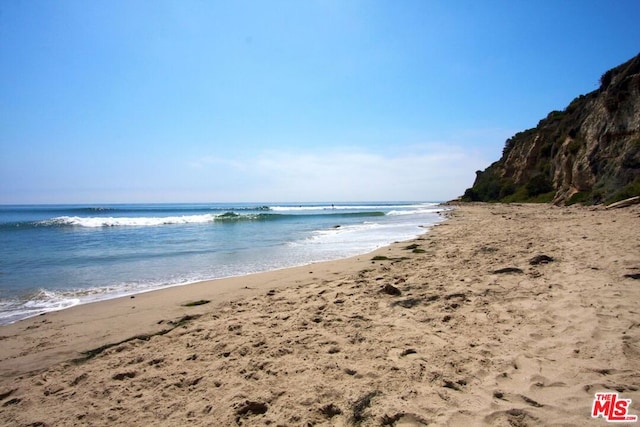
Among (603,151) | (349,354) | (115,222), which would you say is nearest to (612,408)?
(349,354)

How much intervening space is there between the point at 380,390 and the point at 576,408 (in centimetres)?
149

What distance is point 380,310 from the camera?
4875mm

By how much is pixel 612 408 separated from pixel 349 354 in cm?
223

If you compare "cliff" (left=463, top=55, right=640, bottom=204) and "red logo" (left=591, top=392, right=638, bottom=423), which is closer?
"red logo" (left=591, top=392, right=638, bottom=423)

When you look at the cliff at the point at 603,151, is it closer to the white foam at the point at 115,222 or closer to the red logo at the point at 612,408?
the red logo at the point at 612,408

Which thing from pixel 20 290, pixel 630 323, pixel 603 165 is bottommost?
pixel 20 290

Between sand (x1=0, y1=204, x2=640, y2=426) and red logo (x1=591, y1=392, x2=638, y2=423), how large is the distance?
61 millimetres

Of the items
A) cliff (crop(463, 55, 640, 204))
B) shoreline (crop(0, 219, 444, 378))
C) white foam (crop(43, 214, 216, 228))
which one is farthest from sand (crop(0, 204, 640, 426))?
white foam (crop(43, 214, 216, 228))

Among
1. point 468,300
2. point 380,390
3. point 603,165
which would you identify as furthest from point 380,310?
point 603,165

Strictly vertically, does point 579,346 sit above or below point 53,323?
above

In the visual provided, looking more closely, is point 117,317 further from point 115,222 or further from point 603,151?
point 115,222

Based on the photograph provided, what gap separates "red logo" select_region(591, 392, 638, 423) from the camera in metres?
2.32

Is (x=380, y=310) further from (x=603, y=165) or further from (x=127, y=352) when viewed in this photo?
(x=603, y=165)

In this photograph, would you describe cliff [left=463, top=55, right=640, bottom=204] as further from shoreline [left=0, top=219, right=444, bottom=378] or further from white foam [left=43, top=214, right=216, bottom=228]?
white foam [left=43, top=214, right=216, bottom=228]
